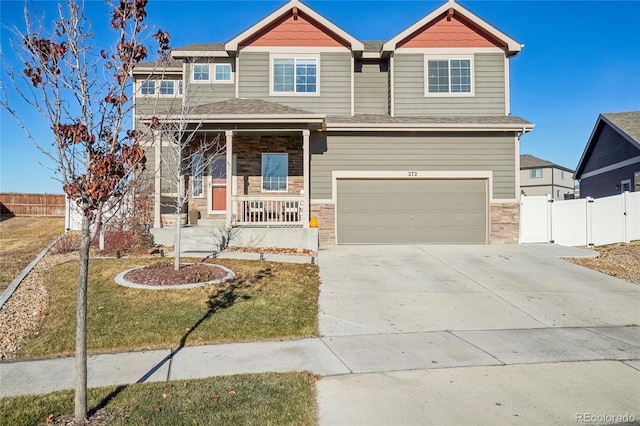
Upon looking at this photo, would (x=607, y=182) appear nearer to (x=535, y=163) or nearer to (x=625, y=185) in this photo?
(x=625, y=185)

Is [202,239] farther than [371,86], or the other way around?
[371,86]

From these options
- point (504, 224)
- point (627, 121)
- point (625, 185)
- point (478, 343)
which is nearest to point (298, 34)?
point (504, 224)

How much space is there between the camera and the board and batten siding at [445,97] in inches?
545

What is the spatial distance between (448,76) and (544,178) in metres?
37.7

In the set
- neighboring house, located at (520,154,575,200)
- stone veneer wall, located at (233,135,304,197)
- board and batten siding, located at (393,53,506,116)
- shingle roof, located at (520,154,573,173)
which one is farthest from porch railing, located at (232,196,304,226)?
shingle roof, located at (520,154,573,173)

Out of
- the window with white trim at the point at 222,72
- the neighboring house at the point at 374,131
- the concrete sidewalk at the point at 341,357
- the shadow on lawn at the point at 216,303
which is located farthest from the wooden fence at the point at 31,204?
the concrete sidewalk at the point at 341,357

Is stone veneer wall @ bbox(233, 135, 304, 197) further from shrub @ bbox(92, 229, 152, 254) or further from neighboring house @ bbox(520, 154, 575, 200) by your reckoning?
neighboring house @ bbox(520, 154, 575, 200)

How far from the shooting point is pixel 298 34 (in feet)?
45.9

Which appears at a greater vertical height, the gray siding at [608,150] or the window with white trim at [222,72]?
the window with white trim at [222,72]

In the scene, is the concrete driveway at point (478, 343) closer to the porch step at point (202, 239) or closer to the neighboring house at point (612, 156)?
the porch step at point (202, 239)

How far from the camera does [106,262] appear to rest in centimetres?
903

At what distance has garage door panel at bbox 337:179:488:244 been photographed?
13125 mm

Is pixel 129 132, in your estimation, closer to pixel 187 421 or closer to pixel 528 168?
pixel 187 421

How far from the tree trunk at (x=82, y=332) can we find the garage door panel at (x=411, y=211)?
10167 millimetres
